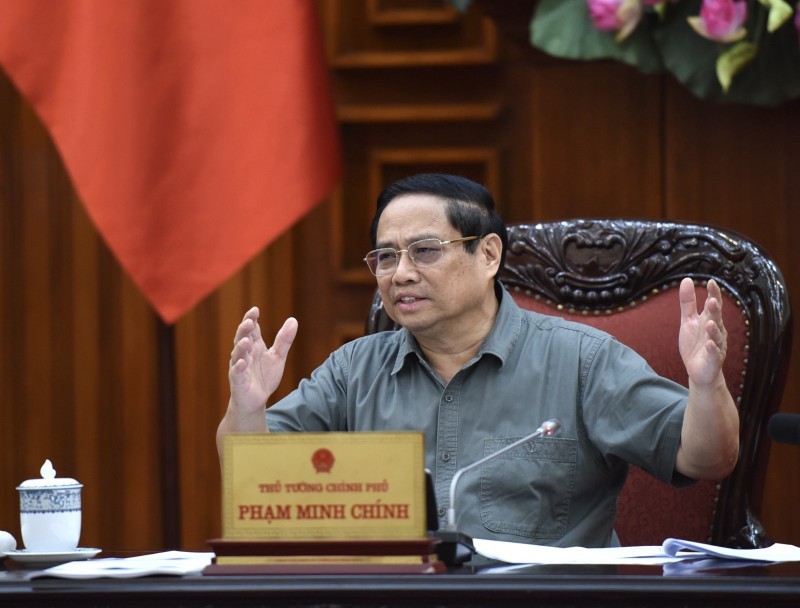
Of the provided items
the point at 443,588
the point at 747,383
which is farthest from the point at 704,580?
the point at 747,383

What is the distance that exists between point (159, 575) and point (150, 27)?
192 centimetres

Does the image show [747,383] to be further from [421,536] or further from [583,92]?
[583,92]

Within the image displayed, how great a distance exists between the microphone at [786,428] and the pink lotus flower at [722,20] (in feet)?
4.44

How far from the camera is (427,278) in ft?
6.76

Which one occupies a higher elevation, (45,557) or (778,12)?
(778,12)

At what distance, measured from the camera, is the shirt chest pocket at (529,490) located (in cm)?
194

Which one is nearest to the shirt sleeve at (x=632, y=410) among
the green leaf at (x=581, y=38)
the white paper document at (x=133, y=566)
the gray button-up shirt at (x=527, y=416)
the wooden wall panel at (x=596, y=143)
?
the gray button-up shirt at (x=527, y=416)

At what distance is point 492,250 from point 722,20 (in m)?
0.76

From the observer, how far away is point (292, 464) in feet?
4.53

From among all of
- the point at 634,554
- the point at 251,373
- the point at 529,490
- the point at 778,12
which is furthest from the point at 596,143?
the point at 634,554

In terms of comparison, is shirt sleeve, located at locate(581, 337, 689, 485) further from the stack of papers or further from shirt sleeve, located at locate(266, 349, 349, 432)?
shirt sleeve, located at locate(266, 349, 349, 432)

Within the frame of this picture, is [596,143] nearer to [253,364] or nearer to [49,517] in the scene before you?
[253,364]

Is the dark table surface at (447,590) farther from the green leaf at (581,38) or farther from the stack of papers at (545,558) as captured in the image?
the green leaf at (581,38)

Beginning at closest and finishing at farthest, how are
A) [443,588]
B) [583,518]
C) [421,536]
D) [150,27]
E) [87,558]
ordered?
[443,588], [421,536], [87,558], [583,518], [150,27]
